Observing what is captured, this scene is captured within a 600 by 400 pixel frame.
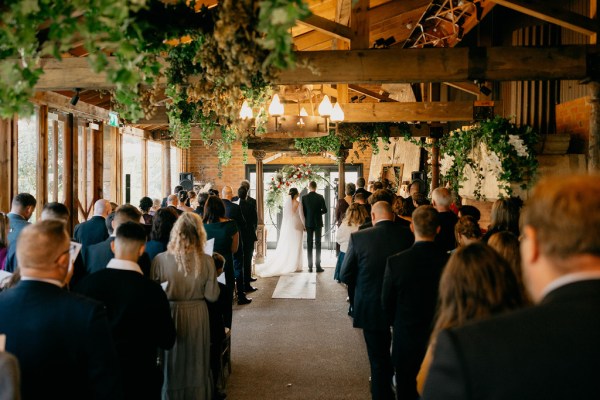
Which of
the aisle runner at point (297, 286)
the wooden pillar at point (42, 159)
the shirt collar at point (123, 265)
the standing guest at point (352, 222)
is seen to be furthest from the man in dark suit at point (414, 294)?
the wooden pillar at point (42, 159)

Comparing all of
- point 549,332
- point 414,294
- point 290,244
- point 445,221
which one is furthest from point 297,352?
point 290,244

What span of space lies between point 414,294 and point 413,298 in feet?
0.08

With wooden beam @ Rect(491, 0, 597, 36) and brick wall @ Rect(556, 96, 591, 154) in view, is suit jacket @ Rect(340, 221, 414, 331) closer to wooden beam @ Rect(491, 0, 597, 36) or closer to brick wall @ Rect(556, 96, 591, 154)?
wooden beam @ Rect(491, 0, 597, 36)

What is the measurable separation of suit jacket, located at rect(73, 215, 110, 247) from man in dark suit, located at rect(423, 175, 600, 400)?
4043mm

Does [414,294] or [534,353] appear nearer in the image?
[534,353]

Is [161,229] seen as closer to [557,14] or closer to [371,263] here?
[371,263]

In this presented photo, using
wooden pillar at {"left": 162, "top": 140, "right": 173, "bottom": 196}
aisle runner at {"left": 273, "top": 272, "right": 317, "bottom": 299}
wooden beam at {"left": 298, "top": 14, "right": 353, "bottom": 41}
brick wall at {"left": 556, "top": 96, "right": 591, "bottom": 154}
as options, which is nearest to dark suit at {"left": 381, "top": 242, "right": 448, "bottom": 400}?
wooden beam at {"left": 298, "top": 14, "right": 353, "bottom": 41}

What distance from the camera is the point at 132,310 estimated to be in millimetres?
2561

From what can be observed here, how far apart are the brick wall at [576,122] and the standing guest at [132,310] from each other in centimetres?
547

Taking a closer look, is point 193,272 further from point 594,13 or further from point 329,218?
A: point 329,218

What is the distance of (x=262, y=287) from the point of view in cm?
839

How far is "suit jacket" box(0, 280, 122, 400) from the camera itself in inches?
71.7

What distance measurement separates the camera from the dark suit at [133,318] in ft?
8.38

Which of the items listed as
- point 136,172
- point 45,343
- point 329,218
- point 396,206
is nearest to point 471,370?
point 45,343
